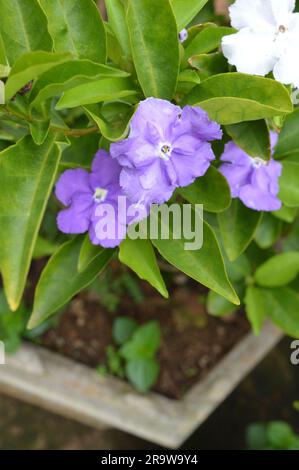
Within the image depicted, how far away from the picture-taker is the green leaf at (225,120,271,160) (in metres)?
0.88

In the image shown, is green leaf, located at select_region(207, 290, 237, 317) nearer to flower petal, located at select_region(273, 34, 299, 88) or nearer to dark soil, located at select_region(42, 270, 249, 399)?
dark soil, located at select_region(42, 270, 249, 399)

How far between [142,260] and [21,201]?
0.22 metres

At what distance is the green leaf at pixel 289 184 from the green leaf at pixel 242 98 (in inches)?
11.9

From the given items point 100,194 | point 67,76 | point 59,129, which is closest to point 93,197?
point 100,194

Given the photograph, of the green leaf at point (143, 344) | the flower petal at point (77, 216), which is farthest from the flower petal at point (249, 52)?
the green leaf at point (143, 344)

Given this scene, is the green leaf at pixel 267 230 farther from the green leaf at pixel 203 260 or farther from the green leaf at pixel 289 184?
the green leaf at pixel 203 260

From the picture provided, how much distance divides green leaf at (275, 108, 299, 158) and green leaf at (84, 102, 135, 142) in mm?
311

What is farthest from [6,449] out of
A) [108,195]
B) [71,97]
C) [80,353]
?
[71,97]

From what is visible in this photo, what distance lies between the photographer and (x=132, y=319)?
5.82 feet

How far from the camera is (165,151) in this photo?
0.84m

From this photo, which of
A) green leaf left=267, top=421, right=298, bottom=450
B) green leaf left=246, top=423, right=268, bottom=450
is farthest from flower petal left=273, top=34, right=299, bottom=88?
green leaf left=246, top=423, right=268, bottom=450

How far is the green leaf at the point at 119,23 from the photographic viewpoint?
2.84 ft

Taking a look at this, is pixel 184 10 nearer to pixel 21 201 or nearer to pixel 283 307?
pixel 21 201

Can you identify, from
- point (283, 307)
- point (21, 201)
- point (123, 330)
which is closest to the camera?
point (21, 201)
